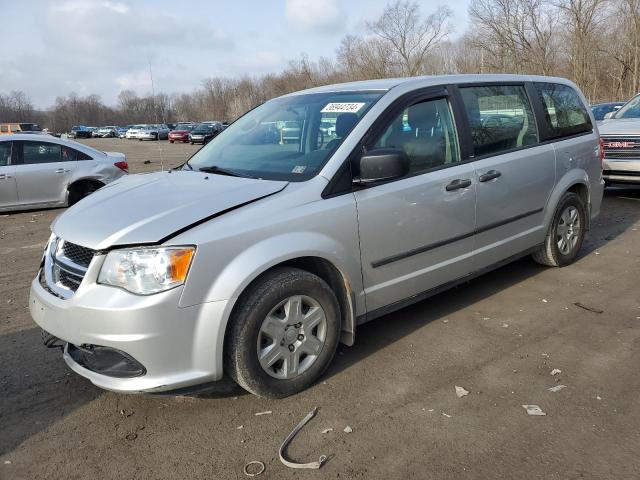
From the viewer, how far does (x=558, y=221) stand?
5.28m

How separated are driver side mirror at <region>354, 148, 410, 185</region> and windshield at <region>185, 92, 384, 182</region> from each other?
0.25 metres

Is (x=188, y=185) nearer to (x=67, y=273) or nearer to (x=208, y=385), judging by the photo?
(x=67, y=273)

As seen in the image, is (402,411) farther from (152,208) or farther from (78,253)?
(78,253)

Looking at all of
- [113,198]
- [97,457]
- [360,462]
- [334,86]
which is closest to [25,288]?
[113,198]

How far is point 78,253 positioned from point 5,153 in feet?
25.9


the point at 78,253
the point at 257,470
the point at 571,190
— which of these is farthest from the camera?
the point at 571,190

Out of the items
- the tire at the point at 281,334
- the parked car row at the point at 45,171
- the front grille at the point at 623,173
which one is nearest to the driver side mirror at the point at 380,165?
the tire at the point at 281,334

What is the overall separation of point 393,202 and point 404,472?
1.70 m

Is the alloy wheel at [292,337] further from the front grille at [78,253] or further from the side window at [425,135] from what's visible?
the side window at [425,135]

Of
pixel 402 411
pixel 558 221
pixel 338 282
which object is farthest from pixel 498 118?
pixel 402 411

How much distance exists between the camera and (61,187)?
992cm

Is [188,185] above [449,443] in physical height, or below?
above

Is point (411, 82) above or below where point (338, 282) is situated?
above

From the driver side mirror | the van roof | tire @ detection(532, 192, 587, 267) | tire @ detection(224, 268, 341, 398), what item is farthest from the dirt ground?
the van roof
